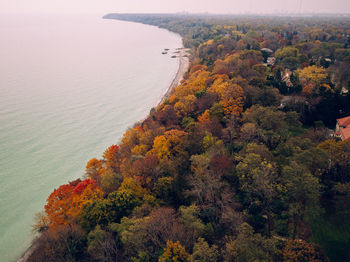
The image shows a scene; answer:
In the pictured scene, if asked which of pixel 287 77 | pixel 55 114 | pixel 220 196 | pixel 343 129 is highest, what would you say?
pixel 287 77

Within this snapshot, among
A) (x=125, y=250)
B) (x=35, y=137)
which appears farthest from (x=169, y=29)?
(x=125, y=250)

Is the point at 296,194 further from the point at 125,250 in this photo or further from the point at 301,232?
the point at 125,250

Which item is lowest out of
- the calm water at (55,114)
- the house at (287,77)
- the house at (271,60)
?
the calm water at (55,114)

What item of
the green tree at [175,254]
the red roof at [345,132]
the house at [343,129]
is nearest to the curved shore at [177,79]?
the green tree at [175,254]

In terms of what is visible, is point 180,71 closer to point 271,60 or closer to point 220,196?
point 271,60

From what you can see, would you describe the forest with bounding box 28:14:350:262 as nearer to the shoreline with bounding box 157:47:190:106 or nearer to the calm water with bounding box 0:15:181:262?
the calm water with bounding box 0:15:181:262

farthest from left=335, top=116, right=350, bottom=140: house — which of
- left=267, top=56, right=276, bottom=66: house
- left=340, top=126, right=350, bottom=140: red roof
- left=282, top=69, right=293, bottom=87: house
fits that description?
left=267, top=56, right=276, bottom=66: house

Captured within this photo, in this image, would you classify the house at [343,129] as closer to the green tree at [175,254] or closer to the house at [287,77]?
the house at [287,77]

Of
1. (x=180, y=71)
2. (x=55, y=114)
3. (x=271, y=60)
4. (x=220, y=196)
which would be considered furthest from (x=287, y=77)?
(x=55, y=114)
